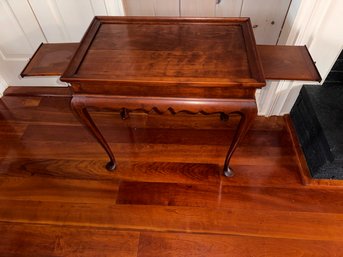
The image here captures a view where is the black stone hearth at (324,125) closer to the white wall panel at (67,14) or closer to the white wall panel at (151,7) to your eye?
the white wall panel at (151,7)

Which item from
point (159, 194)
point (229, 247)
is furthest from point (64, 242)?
point (229, 247)

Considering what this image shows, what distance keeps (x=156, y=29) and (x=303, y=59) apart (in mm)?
661

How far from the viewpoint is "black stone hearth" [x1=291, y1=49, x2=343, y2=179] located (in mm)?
1218

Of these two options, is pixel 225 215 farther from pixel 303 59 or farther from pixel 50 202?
pixel 50 202

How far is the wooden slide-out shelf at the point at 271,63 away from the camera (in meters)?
0.96

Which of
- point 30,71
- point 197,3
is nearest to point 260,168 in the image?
point 197,3

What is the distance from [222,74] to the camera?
0.90m

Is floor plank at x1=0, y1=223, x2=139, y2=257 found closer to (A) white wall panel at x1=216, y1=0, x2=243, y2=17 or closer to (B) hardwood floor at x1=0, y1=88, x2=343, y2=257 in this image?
(B) hardwood floor at x1=0, y1=88, x2=343, y2=257

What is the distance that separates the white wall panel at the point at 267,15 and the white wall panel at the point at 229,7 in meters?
0.03

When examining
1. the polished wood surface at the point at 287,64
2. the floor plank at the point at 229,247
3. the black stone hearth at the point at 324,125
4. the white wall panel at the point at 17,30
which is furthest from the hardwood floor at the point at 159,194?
the polished wood surface at the point at 287,64

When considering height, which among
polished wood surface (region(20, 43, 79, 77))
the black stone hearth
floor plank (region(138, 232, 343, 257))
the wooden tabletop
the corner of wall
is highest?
the wooden tabletop

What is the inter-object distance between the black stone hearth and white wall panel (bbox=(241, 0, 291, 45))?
371 mm

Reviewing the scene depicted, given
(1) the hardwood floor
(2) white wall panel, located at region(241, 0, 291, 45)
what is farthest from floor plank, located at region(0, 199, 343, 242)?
(2) white wall panel, located at region(241, 0, 291, 45)

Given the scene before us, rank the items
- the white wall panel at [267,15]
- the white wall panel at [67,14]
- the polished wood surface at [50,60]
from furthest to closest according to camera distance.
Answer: the white wall panel at [67,14], the white wall panel at [267,15], the polished wood surface at [50,60]
